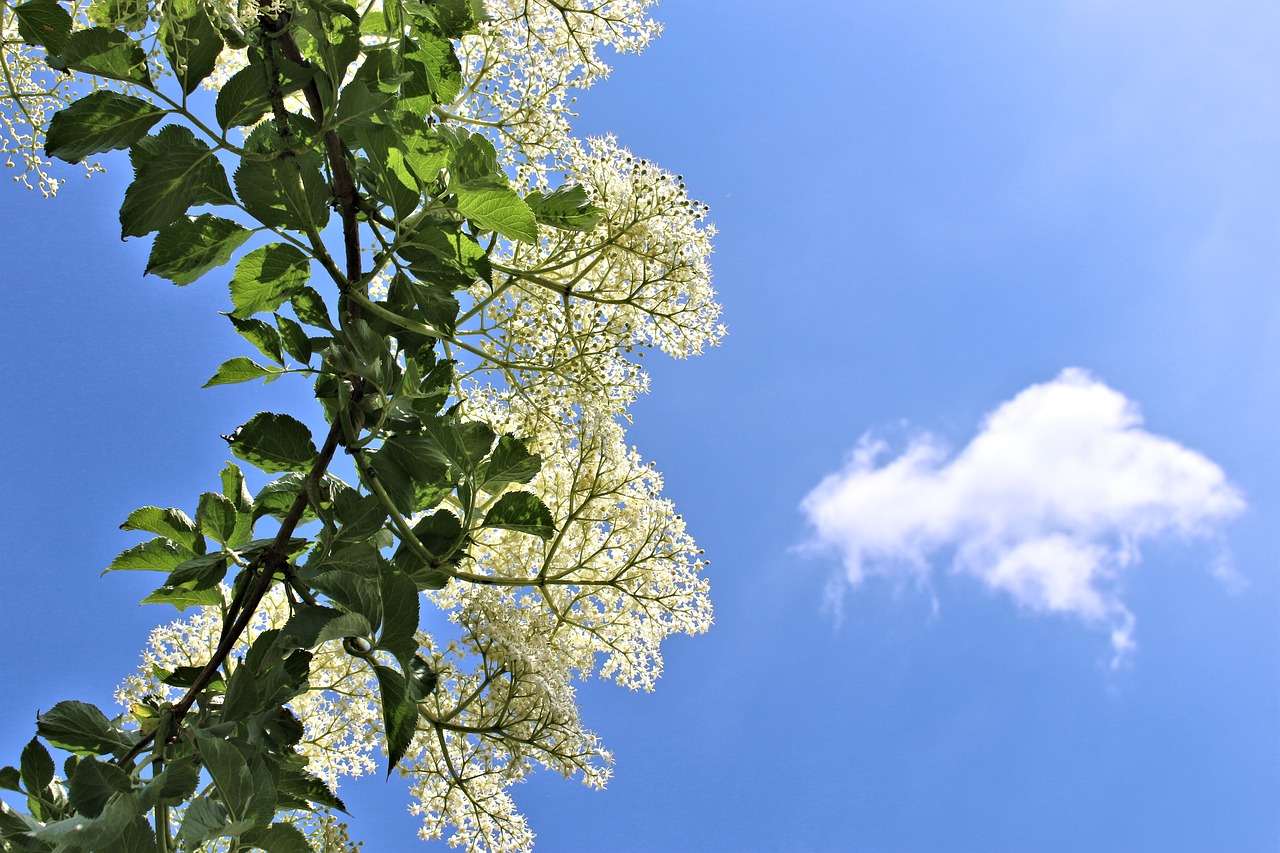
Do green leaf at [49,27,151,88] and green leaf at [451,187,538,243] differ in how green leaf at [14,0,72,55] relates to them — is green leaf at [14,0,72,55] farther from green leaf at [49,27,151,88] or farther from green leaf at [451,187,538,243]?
green leaf at [451,187,538,243]

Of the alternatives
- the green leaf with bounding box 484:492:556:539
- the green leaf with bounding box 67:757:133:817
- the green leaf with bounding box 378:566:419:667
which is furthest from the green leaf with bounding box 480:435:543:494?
the green leaf with bounding box 67:757:133:817

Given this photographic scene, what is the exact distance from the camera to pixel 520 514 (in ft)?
7.97

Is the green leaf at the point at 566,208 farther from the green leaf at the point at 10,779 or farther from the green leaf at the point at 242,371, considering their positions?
the green leaf at the point at 10,779

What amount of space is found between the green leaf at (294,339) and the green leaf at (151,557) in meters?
0.52

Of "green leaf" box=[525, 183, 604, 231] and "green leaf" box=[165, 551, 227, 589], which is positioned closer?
"green leaf" box=[165, 551, 227, 589]

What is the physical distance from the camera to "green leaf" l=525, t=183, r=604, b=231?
233cm

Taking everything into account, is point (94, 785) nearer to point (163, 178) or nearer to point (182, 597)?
point (182, 597)

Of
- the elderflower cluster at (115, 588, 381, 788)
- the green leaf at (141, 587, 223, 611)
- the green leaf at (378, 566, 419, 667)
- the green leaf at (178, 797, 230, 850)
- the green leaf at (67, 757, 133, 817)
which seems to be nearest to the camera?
the green leaf at (178, 797, 230, 850)

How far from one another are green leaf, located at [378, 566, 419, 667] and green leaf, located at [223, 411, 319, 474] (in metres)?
0.46

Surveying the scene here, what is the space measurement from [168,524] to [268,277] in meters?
0.60

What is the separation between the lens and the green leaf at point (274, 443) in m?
2.08

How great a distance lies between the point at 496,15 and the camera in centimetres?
270

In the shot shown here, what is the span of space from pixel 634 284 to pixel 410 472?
1161 mm

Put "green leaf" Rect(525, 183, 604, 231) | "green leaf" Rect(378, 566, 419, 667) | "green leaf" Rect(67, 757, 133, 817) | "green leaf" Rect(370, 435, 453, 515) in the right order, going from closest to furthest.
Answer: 1. "green leaf" Rect(67, 757, 133, 817)
2. "green leaf" Rect(378, 566, 419, 667)
3. "green leaf" Rect(370, 435, 453, 515)
4. "green leaf" Rect(525, 183, 604, 231)
